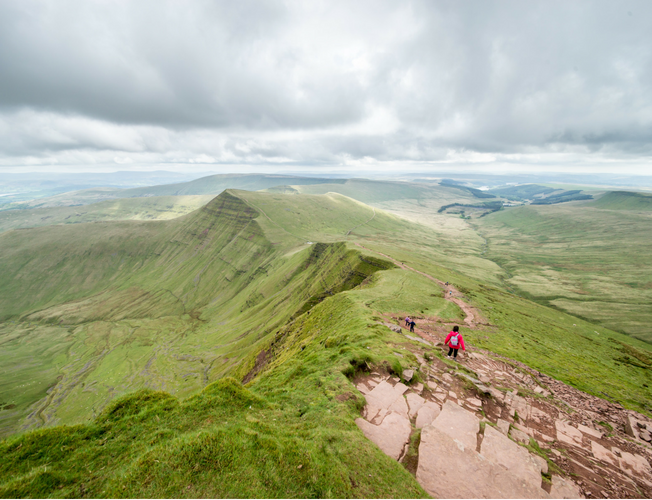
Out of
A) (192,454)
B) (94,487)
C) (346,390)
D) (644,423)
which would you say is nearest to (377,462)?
(346,390)

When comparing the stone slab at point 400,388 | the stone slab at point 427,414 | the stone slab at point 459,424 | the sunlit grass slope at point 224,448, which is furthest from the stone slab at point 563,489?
the stone slab at point 400,388

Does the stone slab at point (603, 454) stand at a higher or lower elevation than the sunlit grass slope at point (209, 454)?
lower

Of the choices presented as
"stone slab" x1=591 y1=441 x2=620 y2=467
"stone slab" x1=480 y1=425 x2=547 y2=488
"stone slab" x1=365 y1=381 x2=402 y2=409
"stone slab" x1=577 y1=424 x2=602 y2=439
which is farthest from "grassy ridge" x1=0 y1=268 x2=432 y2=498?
"stone slab" x1=577 y1=424 x2=602 y2=439

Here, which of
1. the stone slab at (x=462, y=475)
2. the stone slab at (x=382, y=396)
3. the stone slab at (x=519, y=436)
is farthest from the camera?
the stone slab at (x=382, y=396)

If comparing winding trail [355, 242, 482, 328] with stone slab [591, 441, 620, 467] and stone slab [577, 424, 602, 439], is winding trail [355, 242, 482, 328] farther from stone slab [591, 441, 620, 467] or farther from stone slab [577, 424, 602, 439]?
stone slab [591, 441, 620, 467]

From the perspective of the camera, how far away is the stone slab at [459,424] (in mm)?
16750

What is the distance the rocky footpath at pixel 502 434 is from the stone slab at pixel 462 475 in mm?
54

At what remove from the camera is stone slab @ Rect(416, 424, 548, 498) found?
13367 millimetres

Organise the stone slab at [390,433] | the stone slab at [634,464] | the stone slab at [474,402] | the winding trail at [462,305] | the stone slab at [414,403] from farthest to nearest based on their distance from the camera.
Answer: the winding trail at [462,305] → the stone slab at [474,402] → the stone slab at [414,403] → the stone slab at [634,464] → the stone slab at [390,433]

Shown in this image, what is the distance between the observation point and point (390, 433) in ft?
56.6

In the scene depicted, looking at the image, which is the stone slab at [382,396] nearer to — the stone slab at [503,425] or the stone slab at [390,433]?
the stone slab at [390,433]

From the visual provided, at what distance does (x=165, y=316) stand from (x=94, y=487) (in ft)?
745

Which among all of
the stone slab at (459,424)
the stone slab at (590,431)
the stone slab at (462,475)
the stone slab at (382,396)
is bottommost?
the stone slab at (590,431)

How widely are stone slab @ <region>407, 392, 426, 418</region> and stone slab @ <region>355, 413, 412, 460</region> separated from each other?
3.92 feet
